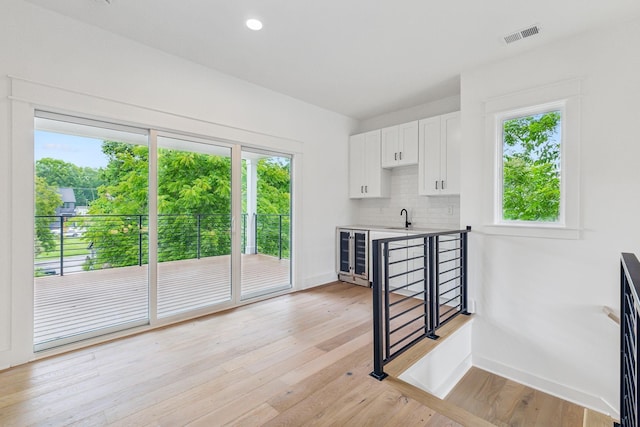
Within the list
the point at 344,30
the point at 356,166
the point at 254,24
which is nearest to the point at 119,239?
the point at 254,24

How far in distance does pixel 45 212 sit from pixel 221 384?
2.05 m

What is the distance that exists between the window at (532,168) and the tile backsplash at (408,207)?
979 millimetres

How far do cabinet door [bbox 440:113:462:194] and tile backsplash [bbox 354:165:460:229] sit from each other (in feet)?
1.14

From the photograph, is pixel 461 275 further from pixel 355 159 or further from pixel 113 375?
pixel 113 375

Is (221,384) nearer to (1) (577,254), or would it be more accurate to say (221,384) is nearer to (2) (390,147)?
(1) (577,254)

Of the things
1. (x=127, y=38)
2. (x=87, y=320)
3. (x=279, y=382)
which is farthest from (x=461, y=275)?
(x=127, y=38)

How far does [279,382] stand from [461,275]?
90.3 inches

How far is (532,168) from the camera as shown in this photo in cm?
304

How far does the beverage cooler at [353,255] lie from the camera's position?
4.53m

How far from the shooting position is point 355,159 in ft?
16.4

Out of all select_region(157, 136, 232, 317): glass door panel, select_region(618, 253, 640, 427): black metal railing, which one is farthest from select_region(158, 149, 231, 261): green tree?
select_region(618, 253, 640, 427): black metal railing

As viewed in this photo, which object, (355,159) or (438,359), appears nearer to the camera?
(438,359)

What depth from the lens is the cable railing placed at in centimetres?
253

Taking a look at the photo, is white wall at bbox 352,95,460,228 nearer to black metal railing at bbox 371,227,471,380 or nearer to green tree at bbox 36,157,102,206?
black metal railing at bbox 371,227,471,380
